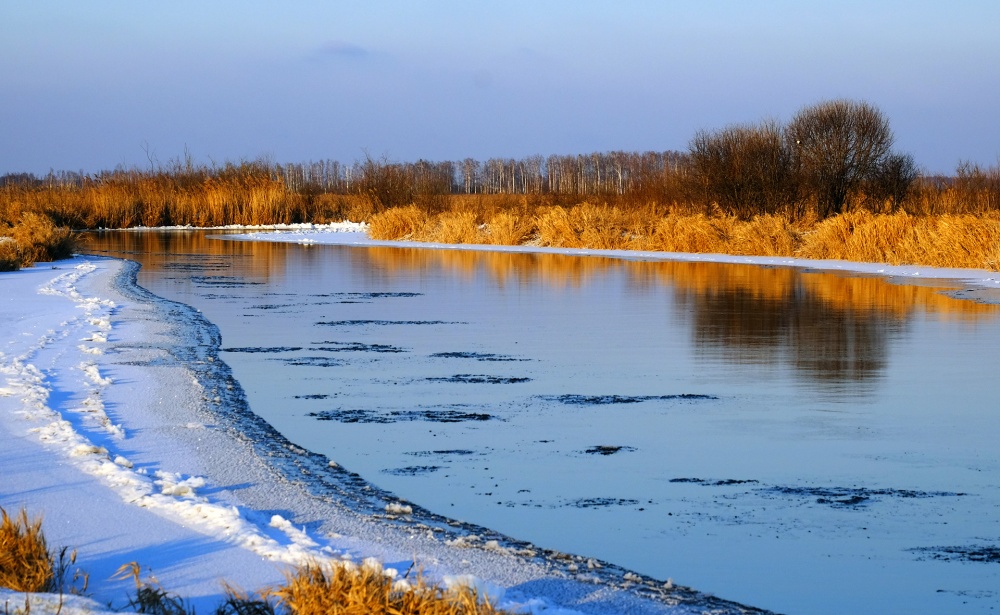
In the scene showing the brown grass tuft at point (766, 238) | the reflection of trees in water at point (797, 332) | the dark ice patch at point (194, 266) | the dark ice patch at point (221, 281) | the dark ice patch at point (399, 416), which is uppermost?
the brown grass tuft at point (766, 238)

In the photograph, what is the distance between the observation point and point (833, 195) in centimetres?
3173

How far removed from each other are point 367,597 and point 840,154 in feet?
99.6

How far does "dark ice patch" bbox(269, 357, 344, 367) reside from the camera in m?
10.0

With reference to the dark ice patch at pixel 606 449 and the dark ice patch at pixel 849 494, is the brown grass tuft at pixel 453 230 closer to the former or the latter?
the dark ice patch at pixel 606 449

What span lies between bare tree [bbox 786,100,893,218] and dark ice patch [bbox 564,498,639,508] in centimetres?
2739

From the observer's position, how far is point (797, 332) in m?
12.2

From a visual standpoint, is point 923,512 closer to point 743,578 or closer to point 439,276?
point 743,578

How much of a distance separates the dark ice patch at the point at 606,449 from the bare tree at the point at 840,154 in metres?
26.2

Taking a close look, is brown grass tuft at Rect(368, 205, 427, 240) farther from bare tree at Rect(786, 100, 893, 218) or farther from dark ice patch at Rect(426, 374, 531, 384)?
dark ice patch at Rect(426, 374, 531, 384)

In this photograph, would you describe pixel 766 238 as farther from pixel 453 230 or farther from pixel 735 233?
pixel 453 230

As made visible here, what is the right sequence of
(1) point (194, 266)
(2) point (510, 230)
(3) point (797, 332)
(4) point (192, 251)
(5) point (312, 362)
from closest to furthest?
1. (5) point (312, 362)
2. (3) point (797, 332)
3. (1) point (194, 266)
4. (4) point (192, 251)
5. (2) point (510, 230)

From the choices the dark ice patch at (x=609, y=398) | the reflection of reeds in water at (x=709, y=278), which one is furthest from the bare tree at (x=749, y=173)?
the dark ice patch at (x=609, y=398)

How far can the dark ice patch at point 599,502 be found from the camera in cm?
547

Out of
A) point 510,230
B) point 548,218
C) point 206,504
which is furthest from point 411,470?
point 510,230
